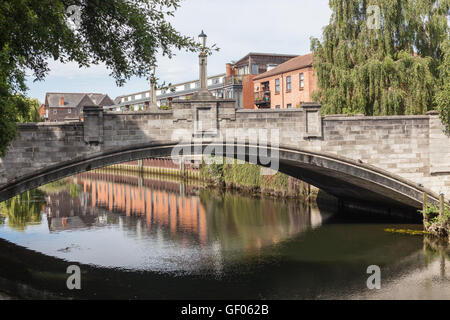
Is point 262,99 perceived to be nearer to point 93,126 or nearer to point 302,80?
point 302,80

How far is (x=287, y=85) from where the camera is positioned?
126ft

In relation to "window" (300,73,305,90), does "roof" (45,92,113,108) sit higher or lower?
higher

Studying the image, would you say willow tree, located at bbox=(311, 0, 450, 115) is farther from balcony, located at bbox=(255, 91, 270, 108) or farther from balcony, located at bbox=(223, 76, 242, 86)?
balcony, located at bbox=(223, 76, 242, 86)

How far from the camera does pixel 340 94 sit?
24906 mm

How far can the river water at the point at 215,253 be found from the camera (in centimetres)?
1397

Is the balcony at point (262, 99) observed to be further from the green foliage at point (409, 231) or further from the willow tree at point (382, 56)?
the green foliage at point (409, 231)

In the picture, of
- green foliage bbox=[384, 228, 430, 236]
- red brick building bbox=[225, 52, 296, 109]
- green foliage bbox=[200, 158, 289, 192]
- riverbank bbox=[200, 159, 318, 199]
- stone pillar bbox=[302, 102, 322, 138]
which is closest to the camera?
stone pillar bbox=[302, 102, 322, 138]

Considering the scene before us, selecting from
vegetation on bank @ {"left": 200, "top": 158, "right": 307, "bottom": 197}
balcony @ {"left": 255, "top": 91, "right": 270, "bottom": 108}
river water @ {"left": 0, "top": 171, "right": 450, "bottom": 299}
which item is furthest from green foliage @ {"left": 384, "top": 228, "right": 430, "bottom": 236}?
balcony @ {"left": 255, "top": 91, "right": 270, "bottom": 108}

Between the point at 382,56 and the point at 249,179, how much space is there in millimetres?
13659

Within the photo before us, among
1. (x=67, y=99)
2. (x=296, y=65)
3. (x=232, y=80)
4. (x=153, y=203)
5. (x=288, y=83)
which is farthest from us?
(x=67, y=99)

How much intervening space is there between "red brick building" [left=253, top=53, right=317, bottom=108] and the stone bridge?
554 inches

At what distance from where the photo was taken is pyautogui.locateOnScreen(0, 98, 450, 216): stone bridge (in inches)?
681
